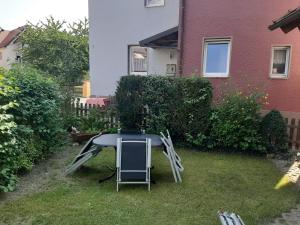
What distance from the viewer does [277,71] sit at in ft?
32.7

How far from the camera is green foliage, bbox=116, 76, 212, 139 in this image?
27.3ft

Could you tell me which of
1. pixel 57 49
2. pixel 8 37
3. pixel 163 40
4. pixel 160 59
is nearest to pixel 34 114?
pixel 163 40

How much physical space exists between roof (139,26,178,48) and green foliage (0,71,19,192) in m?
7.64

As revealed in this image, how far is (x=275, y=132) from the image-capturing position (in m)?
7.96

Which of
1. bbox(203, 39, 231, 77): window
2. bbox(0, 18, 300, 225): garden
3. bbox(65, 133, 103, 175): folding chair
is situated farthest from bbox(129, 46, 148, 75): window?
bbox(65, 133, 103, 175): folding chair

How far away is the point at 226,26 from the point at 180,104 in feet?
12.1

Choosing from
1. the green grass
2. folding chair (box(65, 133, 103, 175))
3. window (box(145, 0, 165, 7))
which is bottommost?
the green grass

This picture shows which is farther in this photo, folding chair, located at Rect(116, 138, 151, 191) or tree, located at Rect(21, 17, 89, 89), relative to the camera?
tree, located at Rect(21, 17, 89, 89)

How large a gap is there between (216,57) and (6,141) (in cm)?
757

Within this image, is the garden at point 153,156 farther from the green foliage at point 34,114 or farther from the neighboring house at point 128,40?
the neighboring house at point 128,40

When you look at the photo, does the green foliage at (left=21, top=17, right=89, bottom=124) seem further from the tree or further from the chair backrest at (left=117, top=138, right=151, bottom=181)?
the chair backrest at (left=117, top=138, right=151, bottom=181)

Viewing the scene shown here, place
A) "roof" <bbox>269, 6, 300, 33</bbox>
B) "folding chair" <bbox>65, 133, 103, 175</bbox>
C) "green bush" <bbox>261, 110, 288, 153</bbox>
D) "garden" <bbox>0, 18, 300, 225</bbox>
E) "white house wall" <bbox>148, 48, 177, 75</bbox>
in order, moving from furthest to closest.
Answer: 1. "white house wall" <bbox>148, 48, 177, 75</bbox>
2. "green bush" <bbox>261, 110, 288, 153</bbox>
3. "folding chair" <bbox>65, 133, 103, 175</bbox>
4. "roof" <bbox>269, 6, 300, 33</bbox>
5. "garden" <bbox>0, 18, 300, 225</bbox>

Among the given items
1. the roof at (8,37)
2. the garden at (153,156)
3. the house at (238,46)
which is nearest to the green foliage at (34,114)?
the garden at (153,156)

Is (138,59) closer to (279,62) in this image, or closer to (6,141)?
(279,62)
